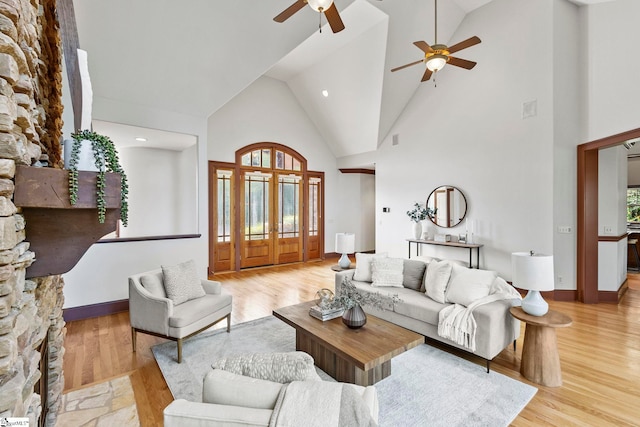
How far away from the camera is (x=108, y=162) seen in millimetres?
1438

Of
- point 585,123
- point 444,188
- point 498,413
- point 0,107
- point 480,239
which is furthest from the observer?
point 444,188

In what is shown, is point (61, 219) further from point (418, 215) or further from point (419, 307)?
point (418, 215)

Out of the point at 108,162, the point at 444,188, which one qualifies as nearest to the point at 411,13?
the point at 444,188

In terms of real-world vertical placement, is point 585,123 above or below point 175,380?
above

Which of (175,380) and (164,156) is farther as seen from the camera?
(164,156)

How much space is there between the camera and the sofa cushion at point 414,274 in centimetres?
373

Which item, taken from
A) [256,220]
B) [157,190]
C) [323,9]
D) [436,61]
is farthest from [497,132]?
[157,190]

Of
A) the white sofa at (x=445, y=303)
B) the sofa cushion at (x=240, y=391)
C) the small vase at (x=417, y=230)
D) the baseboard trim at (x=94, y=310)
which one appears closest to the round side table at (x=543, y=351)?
the white sofa at (x=445, y=303)

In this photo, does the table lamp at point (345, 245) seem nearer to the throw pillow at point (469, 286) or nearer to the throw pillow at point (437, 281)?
the throw pillow at point (437, 281)

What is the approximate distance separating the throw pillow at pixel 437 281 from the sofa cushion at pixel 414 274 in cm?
19

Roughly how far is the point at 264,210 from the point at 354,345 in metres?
5.47

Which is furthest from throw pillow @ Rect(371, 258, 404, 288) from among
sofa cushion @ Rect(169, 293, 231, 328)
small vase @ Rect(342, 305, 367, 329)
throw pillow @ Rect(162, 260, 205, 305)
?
throw pillow @ Rect(162, 260, 205, 305)

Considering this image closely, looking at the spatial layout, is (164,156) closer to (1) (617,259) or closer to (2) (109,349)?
(2) (109,349)

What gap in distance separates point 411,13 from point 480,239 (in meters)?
4.05
